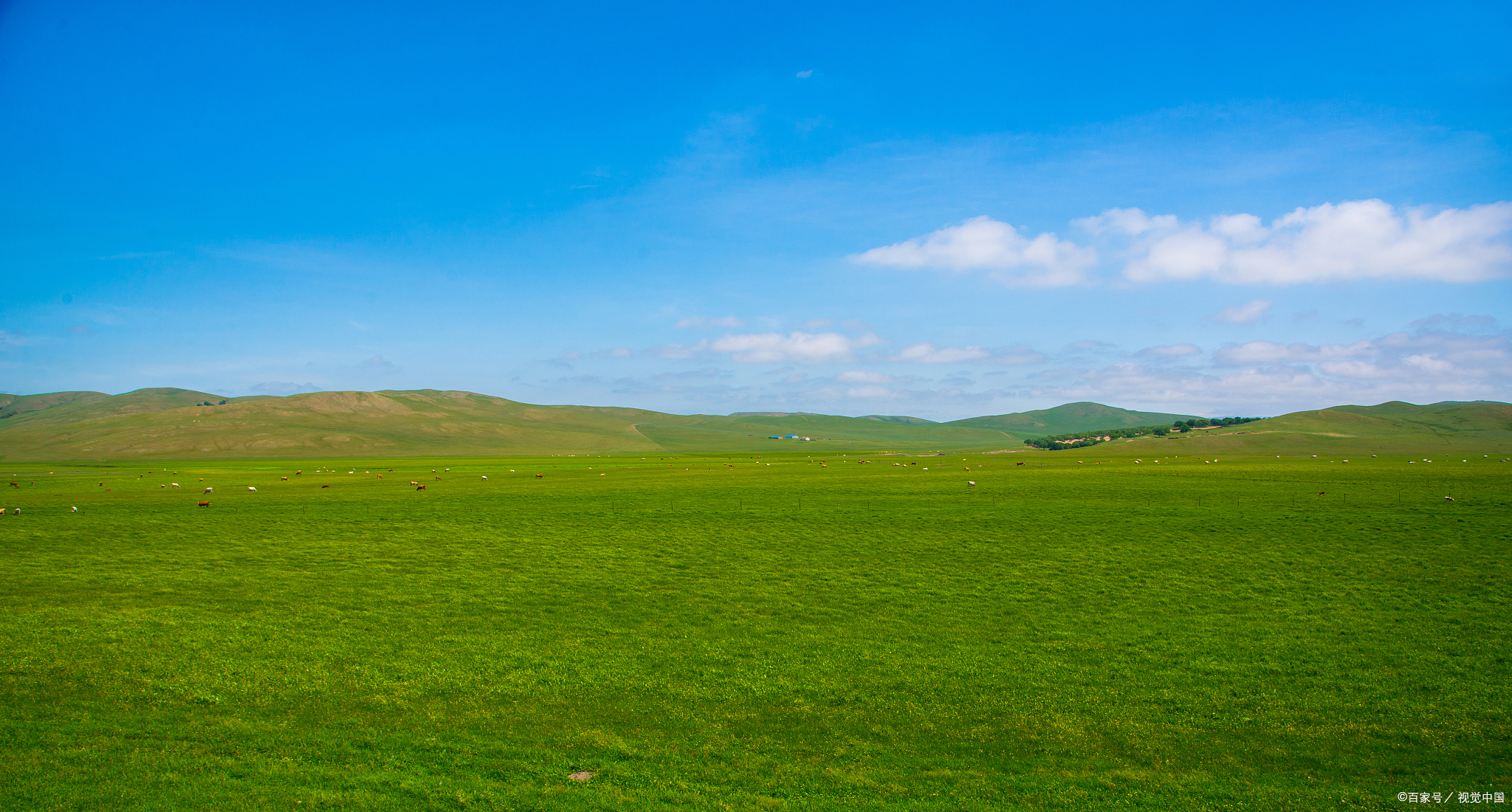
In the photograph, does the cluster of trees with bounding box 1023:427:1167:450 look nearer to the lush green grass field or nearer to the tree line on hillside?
the tree line on hillside

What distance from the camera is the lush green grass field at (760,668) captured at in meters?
9.70

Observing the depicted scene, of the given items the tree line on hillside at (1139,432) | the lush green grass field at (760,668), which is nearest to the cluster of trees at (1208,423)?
the tree line on hillside at (1139,432)

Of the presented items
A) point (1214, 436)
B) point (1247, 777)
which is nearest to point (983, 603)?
point (1247, 777)

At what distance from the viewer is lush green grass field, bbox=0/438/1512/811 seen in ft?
31.8

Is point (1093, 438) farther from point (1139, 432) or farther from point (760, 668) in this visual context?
point (760, 668)

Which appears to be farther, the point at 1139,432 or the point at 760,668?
the point at 1139,432

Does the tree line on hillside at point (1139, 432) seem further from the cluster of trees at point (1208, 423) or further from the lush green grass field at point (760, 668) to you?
the lush green grass field at point (760, 668)

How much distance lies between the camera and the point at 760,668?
Answer: 14.2m

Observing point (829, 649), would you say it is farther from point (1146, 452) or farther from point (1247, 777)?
point (1146, 452)

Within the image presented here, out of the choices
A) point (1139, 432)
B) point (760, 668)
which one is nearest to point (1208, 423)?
point (1139, 432)

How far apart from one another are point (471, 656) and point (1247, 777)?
45.2 ft

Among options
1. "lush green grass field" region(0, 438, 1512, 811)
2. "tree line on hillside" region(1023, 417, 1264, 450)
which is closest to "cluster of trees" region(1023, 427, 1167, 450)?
"tree line on hillside" region(1023, 417, 1264, 450)

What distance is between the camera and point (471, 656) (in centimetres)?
1474

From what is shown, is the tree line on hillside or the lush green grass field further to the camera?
the tree line on hillside
